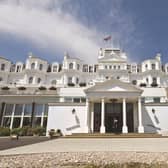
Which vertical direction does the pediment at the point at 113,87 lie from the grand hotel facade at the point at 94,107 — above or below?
above

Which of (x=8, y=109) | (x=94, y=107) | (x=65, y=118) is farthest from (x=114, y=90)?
(x=8, y=109)

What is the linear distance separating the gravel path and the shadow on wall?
49.0 ft

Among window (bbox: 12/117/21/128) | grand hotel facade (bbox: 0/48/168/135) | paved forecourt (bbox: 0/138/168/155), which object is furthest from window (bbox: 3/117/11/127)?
paved forecourt (bbox: 0/138/168/155)

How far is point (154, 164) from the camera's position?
6195 millimetres

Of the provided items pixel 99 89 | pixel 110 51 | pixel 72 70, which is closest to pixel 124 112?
pixel 99 89

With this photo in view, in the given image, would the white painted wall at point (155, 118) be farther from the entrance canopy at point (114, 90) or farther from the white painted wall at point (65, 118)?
the white painted wall at point (65, 118)

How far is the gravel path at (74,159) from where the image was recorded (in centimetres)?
630

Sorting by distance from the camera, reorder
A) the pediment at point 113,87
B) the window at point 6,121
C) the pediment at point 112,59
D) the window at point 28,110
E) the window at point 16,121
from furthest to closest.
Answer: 1. the pediment at point 112,59
2. the window at point 28,110
3. the window at point 6,121
4. the window at point 16,121
5. the pediment at point 113,87

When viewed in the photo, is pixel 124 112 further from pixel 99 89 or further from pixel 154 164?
pixel 154 164

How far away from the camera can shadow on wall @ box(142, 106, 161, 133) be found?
70.1 feet

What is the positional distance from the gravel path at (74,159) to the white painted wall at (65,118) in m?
14.5

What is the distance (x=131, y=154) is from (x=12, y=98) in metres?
22.8

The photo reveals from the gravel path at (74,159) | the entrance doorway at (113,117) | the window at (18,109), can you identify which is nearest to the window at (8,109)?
the window at (18,109)

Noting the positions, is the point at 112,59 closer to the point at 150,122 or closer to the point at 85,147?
the point at 150,122
